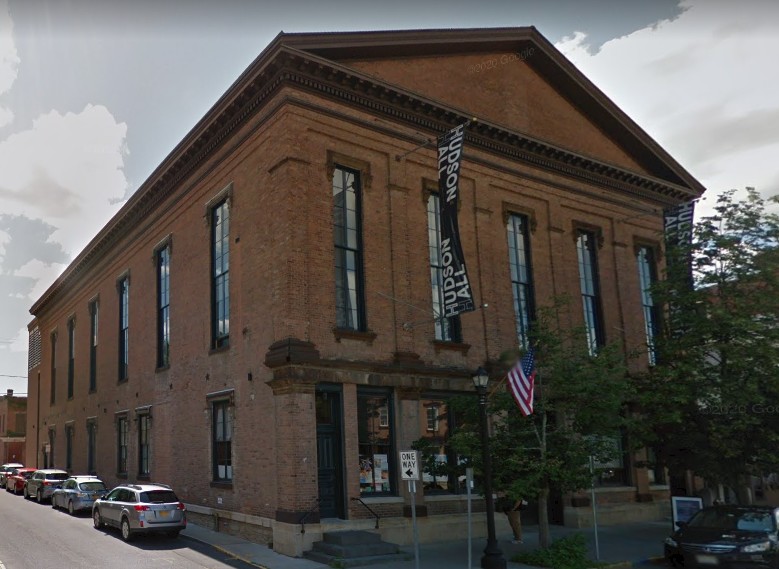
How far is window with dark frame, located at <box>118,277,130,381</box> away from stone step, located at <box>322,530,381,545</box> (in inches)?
729

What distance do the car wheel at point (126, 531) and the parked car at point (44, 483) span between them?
13.3m

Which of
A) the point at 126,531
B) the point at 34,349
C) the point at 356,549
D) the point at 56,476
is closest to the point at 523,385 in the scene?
the point at 356,549

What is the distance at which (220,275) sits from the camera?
24609mm

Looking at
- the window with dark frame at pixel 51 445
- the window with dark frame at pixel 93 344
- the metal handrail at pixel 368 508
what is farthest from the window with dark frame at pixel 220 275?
the window with dark frame at pixel 51 445

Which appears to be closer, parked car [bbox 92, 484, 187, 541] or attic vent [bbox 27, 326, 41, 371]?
parked car [bbox 92, 484, 187, 541]

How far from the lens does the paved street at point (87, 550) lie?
1700 cm

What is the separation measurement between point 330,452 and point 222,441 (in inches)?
194

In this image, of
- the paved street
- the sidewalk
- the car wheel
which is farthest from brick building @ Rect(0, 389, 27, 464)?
the car wheel

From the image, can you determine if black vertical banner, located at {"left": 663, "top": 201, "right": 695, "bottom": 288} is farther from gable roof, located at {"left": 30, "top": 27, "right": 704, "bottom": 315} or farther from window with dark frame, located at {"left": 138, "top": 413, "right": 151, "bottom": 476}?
window with dark frame, located at {"left": 138, "top": 413, "right": 151, "bottom": 476}

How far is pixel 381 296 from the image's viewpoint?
2180 cm

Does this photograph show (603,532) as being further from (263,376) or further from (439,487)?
(263,376)

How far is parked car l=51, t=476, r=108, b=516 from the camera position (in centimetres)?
2698

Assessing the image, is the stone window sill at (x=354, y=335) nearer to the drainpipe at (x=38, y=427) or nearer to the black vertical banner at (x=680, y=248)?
the black vertical banner at (x=680, y=248)

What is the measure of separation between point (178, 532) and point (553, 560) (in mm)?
10725
